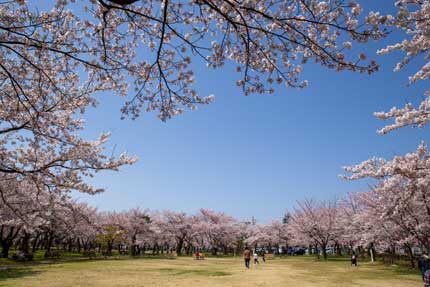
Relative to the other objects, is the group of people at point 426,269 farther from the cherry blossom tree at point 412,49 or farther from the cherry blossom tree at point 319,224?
the cherry blossom tree at point 319,224

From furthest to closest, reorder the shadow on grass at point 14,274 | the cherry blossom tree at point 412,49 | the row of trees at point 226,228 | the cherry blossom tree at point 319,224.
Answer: the cherry blossom tree at point 319,224, the row of trees at point 226,228, the shadow on grass at point 14,274, the cherry blossom tree at point 412,49

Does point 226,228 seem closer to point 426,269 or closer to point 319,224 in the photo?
point 319,224

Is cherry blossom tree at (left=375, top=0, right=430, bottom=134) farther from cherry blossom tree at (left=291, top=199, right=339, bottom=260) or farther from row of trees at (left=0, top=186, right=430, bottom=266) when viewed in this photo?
cherry blossom tree at (left=291, top=199, right=339, bottom=260)

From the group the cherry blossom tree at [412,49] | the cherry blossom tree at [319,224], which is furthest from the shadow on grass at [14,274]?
the cherry blossom tree at [319,224]

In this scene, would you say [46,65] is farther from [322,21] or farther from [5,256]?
[5,256]

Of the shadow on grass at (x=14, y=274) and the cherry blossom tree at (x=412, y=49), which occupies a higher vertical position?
the cherry blossom tree at (x=412, y=49)

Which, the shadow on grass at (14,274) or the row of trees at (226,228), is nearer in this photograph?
the shadow on grass at (14,274)

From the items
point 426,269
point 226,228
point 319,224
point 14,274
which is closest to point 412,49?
point 426,269

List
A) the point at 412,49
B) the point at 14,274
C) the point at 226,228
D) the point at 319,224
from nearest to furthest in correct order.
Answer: the point at 412,49 → the point at 14,274 → the point at 319,224 → the point at 226,228

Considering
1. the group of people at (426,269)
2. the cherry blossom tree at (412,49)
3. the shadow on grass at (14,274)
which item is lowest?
the shadow on grass at (14,274)

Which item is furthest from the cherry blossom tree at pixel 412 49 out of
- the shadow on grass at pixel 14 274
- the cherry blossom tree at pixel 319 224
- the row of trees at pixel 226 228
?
the cherry blossom tree at pixel 319 224

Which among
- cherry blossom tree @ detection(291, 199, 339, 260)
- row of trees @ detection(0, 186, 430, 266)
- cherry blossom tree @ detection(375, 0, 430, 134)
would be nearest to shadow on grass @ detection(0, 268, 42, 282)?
row of trees @ detection(0, 186, 430, 266)

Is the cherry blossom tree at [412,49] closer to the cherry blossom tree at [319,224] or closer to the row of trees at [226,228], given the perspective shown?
the row of trees at [226,228]

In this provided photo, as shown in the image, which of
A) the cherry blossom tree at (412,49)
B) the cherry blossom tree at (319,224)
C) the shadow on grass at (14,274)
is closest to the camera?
the cherry blossom tree at (412,49)
